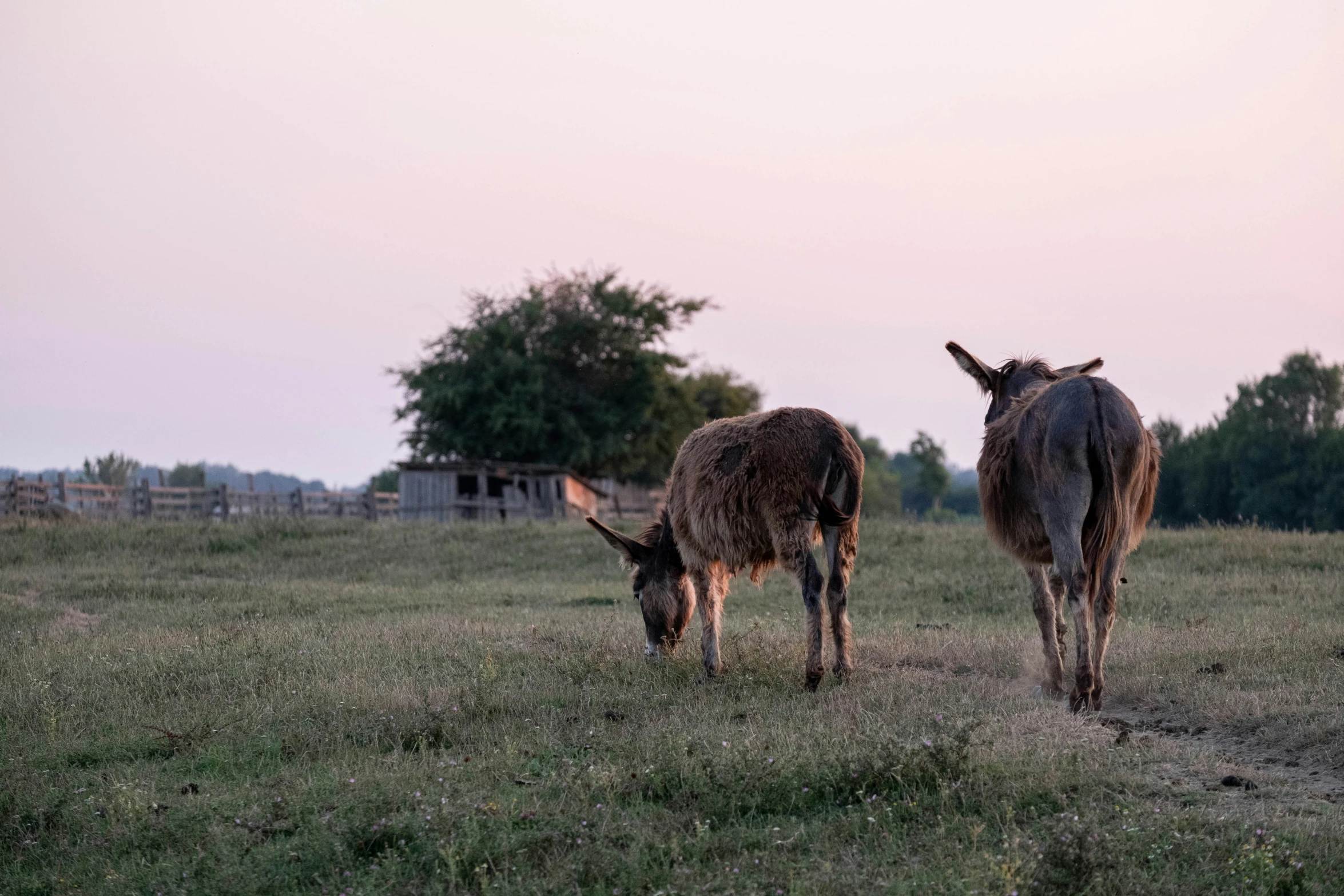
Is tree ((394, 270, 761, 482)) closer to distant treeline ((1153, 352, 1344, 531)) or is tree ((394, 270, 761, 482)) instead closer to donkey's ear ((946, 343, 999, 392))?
distant treeline ((1153, 352, 1344, 531))

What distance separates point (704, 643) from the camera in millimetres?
9094

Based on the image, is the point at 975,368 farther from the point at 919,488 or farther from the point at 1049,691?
the point at 919,488

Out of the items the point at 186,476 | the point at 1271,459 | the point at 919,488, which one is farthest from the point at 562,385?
the point at 919,488

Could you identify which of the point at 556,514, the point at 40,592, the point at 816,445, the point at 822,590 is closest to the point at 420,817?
the point at 822,590

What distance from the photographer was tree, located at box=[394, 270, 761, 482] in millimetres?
42625

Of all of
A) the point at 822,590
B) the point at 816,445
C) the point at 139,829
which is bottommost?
the point at 139,829

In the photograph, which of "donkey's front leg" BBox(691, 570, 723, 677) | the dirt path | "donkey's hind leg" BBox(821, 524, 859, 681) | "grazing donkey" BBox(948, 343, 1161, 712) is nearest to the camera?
the dirt path

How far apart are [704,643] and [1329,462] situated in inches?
1901

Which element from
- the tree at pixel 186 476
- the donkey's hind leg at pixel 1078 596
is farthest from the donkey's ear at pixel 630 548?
the tree at pixel 186 476

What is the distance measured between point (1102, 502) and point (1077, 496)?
0.58ft

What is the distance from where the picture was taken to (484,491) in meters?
36.2

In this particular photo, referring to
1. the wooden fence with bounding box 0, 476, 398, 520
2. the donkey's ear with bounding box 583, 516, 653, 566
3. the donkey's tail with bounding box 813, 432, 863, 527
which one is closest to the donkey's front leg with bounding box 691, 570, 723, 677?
the donkey's ear with bounding box 583, 516, 653, 566

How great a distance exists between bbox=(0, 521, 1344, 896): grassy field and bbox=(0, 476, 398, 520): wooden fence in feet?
66.4

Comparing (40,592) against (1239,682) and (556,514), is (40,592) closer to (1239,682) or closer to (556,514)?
(1239,682)
